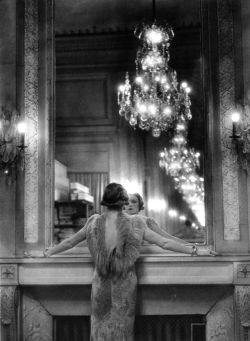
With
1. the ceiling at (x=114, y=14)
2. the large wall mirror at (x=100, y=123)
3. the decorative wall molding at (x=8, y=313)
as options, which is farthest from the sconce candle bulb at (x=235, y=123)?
the large wall mirror at (x=100, y=123)

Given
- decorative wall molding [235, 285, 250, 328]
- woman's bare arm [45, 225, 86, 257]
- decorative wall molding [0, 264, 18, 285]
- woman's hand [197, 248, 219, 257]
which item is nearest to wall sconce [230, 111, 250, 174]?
woman's hand [197, 248, 219, 257]

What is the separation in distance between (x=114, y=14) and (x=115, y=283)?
5.75 metres

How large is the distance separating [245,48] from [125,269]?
2.37 m

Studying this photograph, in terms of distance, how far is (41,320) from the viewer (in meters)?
5.89

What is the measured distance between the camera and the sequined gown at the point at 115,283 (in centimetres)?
521

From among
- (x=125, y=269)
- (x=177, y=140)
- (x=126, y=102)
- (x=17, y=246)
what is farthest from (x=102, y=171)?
(x=125, y=269)

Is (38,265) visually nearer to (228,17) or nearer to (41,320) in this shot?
(41,320)

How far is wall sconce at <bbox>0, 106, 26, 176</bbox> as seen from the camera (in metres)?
5.91

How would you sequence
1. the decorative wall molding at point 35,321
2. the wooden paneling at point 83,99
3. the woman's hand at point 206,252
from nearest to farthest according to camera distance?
the woman's hand at point 206,252 → the decorative wall molding at point 35,321 → the wooden paneling at point 83,99

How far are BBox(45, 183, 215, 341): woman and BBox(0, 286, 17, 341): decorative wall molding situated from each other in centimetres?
86

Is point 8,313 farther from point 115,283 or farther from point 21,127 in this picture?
point 21,127

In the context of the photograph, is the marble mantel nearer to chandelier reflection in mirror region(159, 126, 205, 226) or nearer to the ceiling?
the ceiling

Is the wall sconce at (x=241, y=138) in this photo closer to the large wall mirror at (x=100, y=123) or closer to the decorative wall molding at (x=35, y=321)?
the decorative wall molding at (x=35, y=321)

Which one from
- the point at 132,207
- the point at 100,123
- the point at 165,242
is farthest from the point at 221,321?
the point at 100,123
